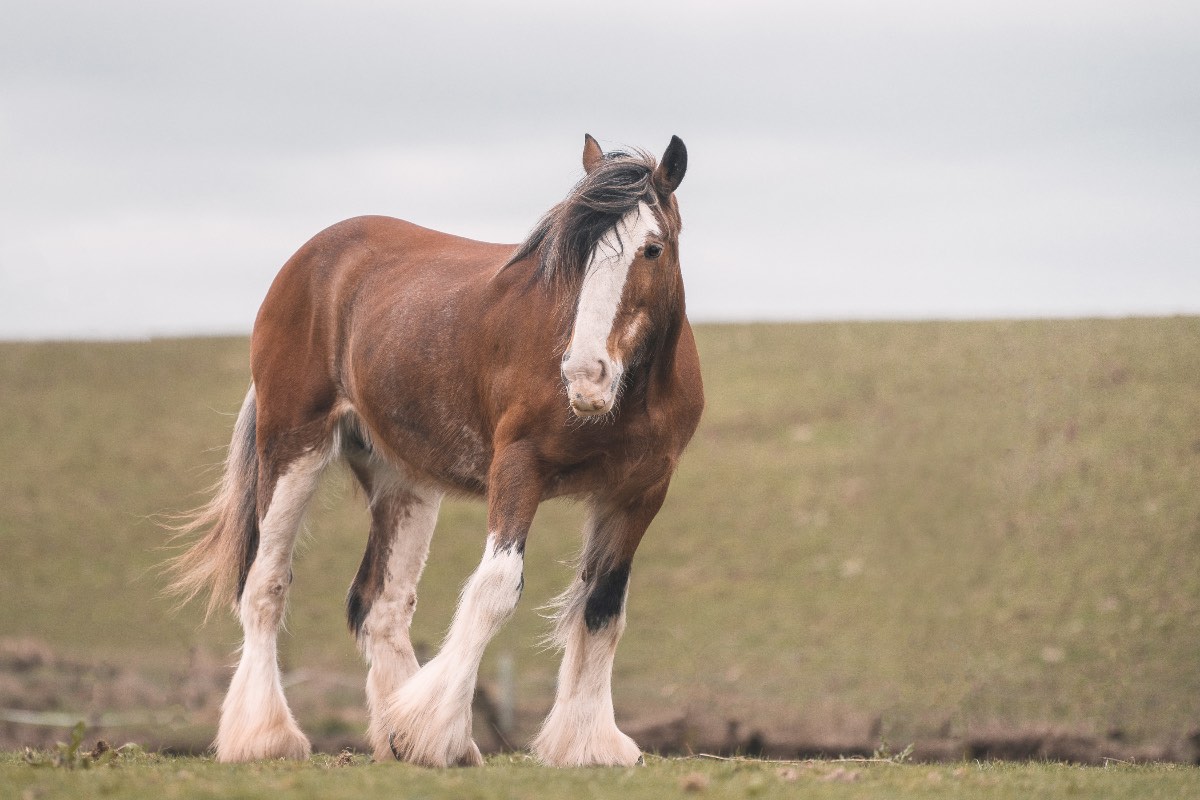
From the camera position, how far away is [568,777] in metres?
6.20

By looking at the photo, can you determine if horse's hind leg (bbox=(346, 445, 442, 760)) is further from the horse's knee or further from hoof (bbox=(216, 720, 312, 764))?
the horse's knee

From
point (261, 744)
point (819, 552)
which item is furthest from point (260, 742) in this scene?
point (819, 552)

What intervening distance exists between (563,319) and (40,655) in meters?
13.3

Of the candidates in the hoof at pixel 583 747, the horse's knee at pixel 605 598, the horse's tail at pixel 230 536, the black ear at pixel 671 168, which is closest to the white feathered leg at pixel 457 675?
the hoof at pixel 583 747

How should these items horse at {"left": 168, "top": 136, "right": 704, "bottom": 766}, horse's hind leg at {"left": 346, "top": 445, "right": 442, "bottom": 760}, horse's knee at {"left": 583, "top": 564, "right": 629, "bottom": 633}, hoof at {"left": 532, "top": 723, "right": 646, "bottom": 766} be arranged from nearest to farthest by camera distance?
horse at {"left": 168, "top": 136, "right": 704, "bottom": 766}
hoof at {"left": 532, "top": 723, "right": 646, "bottom": 766}
horse's knee at {"left": 583, "top": 564, "right": 629, "bottom": 633}
horse's hind leg at {"left": 346, "top": 445, "right": 442, "bottom": 760}

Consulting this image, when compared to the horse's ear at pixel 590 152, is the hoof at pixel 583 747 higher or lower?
lower

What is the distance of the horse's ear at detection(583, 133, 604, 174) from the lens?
7.38 metres

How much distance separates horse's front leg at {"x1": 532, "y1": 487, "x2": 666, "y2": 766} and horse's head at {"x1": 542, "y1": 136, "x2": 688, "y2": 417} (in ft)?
3.68

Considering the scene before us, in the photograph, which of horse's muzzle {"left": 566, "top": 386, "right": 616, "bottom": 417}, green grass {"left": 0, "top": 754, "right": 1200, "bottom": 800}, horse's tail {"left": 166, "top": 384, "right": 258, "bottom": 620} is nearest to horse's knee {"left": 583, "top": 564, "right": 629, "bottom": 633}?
green grass {"left": 0, "top": 754, "right": 1200, "bottom": 800}

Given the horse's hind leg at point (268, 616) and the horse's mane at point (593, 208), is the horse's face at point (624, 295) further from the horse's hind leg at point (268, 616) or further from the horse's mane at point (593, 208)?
the horse's hind leg at point (268, 616)

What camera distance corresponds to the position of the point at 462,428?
7785mm

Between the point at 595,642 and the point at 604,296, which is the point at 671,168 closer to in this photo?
the point at 604,296

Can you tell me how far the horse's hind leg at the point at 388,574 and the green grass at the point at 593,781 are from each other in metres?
1.05

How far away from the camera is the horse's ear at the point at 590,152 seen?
24.2 ft
